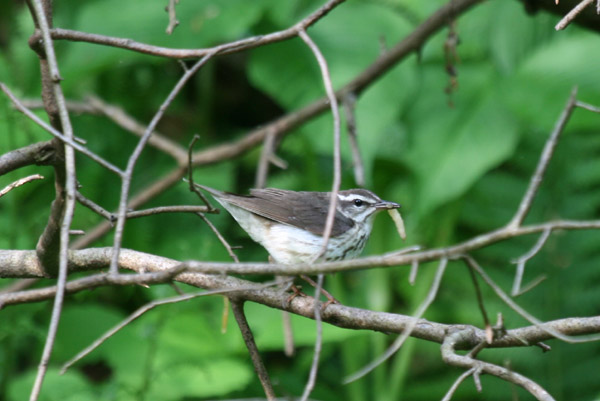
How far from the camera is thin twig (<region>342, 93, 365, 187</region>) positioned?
133 inches

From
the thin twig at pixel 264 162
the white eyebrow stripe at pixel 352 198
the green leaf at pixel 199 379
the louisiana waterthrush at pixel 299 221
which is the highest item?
the thin twig at pixel 264 162

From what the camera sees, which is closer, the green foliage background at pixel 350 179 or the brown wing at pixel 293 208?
the brown wing at pixel 293 208

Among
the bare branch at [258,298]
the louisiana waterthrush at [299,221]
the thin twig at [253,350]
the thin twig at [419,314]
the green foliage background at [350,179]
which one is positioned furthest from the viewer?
the green foliage background at [350,179]

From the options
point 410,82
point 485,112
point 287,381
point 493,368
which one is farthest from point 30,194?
point 493,368

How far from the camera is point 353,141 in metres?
3.45

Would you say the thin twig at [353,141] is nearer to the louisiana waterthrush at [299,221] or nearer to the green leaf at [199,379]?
the louisiana waterthrush at [299,221]

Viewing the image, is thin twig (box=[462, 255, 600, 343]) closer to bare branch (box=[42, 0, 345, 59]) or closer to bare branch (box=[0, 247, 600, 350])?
bare branch (box=[0, 247, 600, 350])

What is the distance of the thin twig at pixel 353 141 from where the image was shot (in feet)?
11.1

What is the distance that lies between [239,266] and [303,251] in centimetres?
210

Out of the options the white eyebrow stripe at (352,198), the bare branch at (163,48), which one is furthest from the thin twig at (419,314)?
the white eyebrow stripe at (352,198)

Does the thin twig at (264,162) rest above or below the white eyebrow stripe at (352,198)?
above

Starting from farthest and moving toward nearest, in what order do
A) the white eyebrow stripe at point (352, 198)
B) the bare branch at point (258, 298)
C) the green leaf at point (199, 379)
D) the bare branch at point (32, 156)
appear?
the white eyebrow stripe at point (352, 198) → the green leaf at point (199, 379) → the bare branch at point (32, 156) → the bare branch at point (258, 298)

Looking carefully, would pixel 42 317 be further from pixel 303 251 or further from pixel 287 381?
pixel 303 251

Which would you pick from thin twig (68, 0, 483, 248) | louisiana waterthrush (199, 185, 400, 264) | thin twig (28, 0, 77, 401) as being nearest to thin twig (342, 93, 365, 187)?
thin twig (68, 0, 483, 248)
